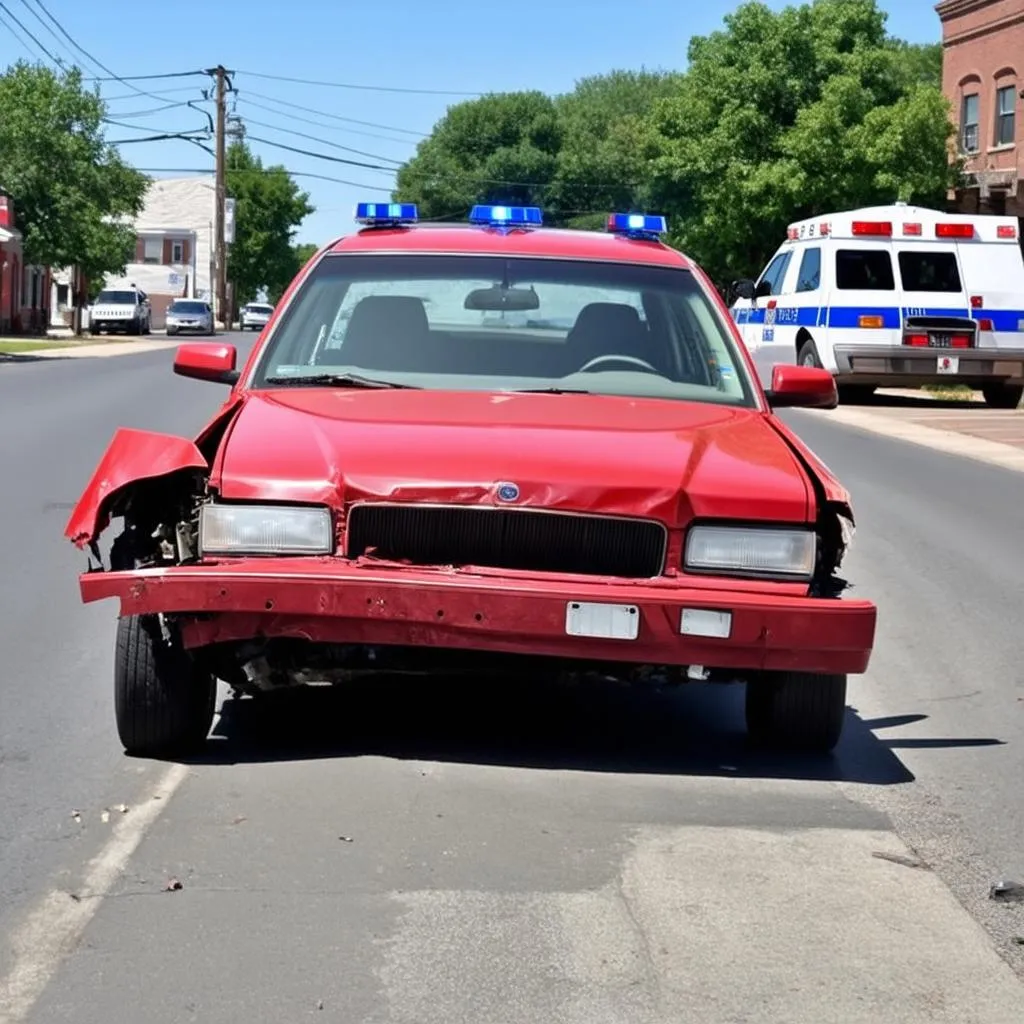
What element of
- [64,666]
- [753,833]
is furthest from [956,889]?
[64,666]

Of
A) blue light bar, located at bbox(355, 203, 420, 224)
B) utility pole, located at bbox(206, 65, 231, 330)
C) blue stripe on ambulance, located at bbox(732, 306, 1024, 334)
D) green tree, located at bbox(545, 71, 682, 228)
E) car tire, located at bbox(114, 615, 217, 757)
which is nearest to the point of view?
car tire, located at bbox(114, 615, 217, 757)

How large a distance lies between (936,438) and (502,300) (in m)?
15.0

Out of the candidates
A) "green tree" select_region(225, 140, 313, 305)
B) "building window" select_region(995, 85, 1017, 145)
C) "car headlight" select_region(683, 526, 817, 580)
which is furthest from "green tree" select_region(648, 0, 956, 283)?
"green tree" select_region(225, 140, 313, 305)

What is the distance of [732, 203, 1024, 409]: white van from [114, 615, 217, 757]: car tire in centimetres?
2001

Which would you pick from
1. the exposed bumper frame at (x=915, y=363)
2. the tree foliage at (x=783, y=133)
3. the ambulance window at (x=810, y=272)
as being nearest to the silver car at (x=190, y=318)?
the tree foliage at (x=783, y=133)

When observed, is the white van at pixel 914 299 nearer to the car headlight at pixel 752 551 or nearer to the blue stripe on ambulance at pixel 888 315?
the blue stripe on ambulance at pixel 888 315

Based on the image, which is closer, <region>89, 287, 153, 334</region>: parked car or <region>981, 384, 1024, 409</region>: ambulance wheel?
<region>981, 384, 1024, 409</region>: ambulance wheel

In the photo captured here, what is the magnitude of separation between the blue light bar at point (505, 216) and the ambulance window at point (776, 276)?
19.2m

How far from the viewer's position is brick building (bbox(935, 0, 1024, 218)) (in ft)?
134

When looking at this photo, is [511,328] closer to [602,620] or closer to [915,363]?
[602,620]

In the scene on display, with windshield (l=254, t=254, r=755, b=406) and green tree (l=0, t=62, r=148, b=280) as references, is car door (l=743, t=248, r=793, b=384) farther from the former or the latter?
green tree (l=0, t=62, r=148, b=280)

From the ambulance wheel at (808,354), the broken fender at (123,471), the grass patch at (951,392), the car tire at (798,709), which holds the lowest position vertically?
the car tire at (798,709)

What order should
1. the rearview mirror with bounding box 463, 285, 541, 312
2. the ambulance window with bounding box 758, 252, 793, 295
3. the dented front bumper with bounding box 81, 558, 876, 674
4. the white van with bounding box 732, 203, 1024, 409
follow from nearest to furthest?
the dented front bumper with bounding box 81, 558, 876, 674 < the rearview mirror with bounding box 463, 285, 541, 312 < the white van with bounding box 732, 203, 1024, 409 < the ambulance window with bounding box 758, 252, 793, 295

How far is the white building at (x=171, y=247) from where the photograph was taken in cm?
10288
